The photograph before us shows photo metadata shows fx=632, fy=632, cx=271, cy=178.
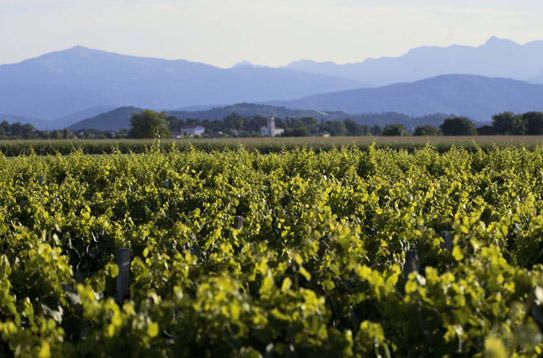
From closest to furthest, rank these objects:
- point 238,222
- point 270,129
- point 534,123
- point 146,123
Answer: point 238,222 < point 534,123 < point 146,123 < point 270,129

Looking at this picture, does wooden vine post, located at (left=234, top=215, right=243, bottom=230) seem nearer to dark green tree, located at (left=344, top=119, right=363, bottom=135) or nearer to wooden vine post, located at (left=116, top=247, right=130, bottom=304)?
wooden vine post, located at (left=116, top=247, right=130, bottom=304)

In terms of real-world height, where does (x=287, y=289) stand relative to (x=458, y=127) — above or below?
below

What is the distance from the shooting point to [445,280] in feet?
10.6

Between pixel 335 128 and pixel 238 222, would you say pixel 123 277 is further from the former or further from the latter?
pixel 335 128

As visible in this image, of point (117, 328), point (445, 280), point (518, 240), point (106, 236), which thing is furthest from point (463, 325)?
point (106, 236)

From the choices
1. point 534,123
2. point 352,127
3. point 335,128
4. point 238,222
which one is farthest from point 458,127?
point 238,222

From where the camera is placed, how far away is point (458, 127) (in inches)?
3236

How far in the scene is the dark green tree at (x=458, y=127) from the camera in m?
80.9

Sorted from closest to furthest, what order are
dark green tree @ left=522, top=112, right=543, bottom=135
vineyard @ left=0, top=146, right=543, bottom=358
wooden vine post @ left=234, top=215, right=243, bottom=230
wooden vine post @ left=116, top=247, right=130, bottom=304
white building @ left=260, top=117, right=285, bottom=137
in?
vineyard @ left=0, top=146, right=543, bottom=358, wooden vine post @ left=116, top=247, right=130, bottom=304, wooden vine post @ left=234, top=215, right=243, bottom=230, dark green tree @ left=522, top=112, right=543, bottom=135, white building @ left=260, top=117, right=285, bottom=137

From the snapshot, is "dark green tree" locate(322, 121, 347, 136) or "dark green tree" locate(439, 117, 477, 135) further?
"dark green tree" locate(322, 121, 347, 136)

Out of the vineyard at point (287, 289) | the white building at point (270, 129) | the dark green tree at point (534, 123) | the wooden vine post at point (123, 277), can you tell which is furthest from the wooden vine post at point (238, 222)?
the white building at point (270, 129)

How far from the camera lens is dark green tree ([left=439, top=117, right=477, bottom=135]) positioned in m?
80.9

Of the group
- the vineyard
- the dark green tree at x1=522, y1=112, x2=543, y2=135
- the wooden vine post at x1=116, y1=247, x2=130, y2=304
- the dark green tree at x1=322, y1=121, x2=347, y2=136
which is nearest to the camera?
the vineyard

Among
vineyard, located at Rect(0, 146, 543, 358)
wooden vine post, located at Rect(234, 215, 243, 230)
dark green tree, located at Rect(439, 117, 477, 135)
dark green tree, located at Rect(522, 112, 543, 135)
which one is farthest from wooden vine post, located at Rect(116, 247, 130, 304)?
dark green tree, located at Rect(522, 112, 543, 135)
